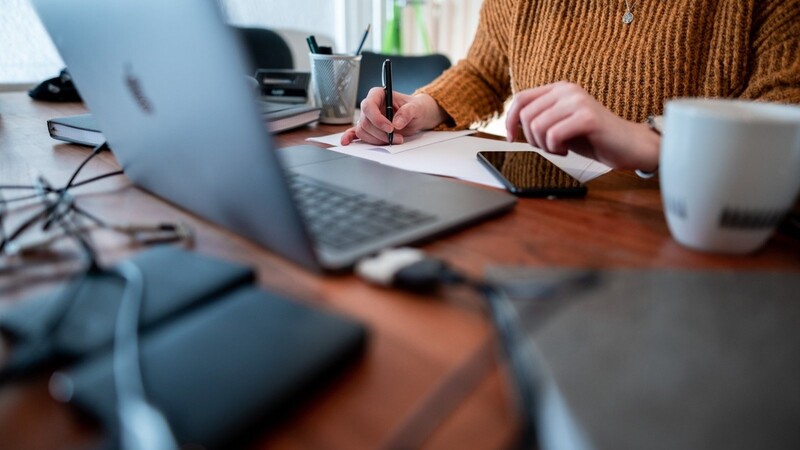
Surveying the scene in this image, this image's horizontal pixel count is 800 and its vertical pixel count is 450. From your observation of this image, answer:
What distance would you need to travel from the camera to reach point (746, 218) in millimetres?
407

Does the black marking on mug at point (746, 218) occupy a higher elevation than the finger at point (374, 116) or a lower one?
higher

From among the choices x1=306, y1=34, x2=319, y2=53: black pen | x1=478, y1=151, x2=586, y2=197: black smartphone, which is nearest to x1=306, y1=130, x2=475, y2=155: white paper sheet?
x1=478, y1=151, x2=586, y2=197: black smartphone

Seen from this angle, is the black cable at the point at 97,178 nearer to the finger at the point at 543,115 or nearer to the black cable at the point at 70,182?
the black cable at the point at 70,182

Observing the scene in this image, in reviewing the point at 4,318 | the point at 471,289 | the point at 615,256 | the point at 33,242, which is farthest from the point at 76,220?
the point at 615,256

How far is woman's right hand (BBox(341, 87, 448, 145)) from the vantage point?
30.8 inches

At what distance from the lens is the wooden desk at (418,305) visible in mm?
229

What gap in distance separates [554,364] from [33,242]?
1.32 feet

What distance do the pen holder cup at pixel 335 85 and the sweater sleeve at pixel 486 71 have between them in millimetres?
157

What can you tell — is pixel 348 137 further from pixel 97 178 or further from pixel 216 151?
pixel 216 151

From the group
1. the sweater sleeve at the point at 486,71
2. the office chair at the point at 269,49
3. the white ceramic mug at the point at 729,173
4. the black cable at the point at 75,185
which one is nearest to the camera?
the white ceramic mug at the point at 729,173

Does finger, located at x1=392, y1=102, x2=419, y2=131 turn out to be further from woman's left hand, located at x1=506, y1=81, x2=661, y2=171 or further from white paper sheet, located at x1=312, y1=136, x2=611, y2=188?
woman's left hand, located at x1=506, y1=81, x2=661, y2=171

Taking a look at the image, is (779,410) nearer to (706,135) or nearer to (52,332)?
(706,135)

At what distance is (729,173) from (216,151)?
378 mm

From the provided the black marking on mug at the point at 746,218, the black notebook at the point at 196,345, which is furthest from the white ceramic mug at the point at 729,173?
the black notebook at the point at 196,345
